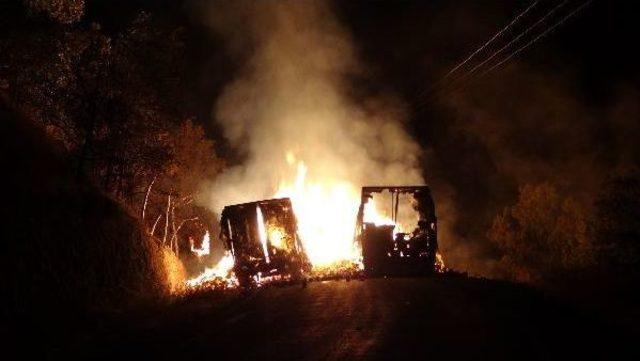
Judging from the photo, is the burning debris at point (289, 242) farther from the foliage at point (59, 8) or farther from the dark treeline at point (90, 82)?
the foliage at point (59, 8)

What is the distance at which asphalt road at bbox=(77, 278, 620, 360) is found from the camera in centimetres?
809

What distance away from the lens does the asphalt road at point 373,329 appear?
26.5ft

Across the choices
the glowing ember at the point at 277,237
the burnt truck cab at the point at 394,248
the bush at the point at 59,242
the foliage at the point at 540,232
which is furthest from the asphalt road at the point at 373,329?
the foliage at the point at 540,232

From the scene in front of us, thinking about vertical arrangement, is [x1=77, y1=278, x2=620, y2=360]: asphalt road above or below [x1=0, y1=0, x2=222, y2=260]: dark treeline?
below

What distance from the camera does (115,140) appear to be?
71.2 feet

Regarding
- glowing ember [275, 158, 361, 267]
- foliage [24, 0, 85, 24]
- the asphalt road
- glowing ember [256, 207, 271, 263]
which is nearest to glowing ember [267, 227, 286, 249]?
glowing ember [256, 207, 271, 263]

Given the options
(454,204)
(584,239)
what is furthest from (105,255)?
(454,204)

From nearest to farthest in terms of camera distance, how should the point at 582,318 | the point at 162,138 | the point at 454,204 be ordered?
the point at 582,318 → the point at 162,138 → the point at 454,204

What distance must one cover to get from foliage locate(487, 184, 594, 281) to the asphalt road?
3131 centimetres

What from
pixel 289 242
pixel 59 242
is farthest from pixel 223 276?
pixel 59 242

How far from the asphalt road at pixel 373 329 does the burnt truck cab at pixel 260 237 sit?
17.2 feet

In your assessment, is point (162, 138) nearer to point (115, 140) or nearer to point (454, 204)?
point (115, 140)

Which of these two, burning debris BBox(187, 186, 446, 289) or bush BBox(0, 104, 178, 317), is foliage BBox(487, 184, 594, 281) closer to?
burning debris BBox(187, 186, 446, 289)

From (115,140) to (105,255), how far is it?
7.48 metres
